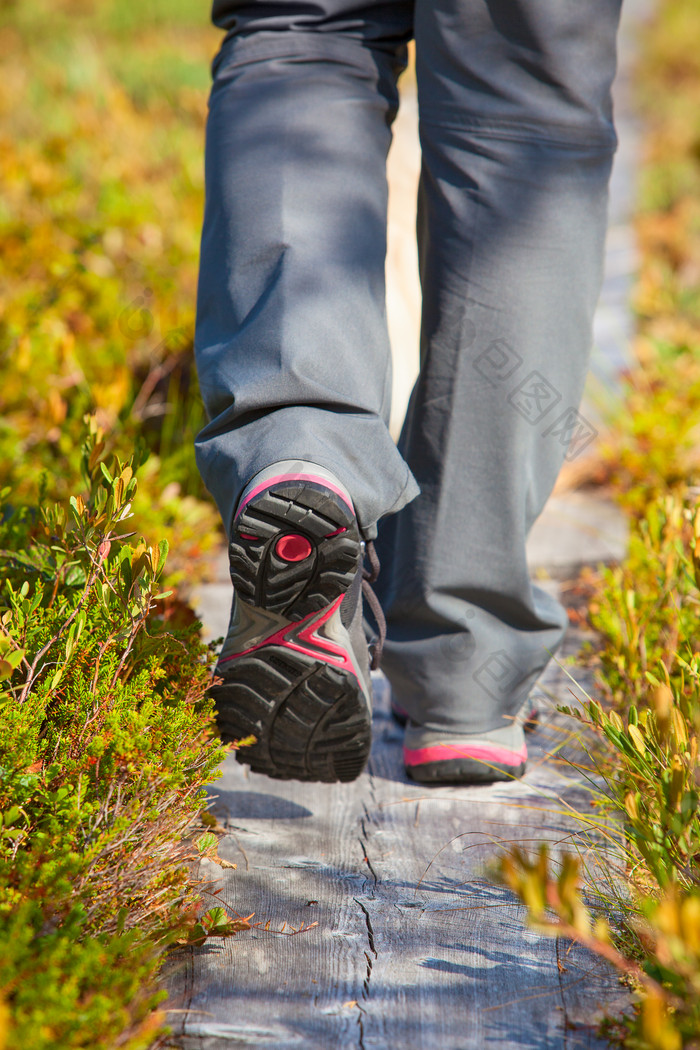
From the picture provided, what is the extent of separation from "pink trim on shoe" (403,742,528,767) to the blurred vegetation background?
72cm

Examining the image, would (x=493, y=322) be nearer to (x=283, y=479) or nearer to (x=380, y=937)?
(x=283, y=479)

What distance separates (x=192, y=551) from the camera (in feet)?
7.82

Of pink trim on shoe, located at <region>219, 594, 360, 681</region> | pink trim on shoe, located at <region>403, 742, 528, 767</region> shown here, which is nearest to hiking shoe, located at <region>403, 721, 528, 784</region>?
pink trim on shoe, located at <region>403, 742, 528, 767</region>

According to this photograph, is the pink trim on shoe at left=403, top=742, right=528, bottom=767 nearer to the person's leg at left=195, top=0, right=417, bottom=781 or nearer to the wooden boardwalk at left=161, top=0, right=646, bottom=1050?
the wooden boardwalk at left=161, top=0, right=646, bottom=1050

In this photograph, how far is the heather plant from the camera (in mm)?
946

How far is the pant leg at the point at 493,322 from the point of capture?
1.43m

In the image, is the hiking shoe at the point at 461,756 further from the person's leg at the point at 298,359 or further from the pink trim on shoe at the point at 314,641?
the pink trim on shoe at the point at 314,641

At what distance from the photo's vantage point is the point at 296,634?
4.28 feet

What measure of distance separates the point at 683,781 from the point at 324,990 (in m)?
0.55

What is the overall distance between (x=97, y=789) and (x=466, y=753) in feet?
2.36

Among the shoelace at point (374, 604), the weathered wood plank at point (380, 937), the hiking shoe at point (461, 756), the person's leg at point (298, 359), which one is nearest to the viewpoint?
the weathered wood plank at point (380, 937)

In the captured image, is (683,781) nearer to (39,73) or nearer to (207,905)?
(207,905)

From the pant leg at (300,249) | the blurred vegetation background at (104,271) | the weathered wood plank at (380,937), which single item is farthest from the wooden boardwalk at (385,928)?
the blurred vegetation background at (104,271)

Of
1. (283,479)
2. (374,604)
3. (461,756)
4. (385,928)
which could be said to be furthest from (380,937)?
(283,479)
